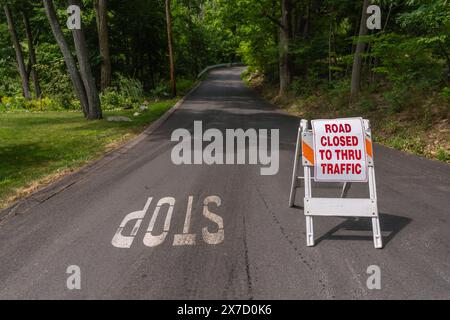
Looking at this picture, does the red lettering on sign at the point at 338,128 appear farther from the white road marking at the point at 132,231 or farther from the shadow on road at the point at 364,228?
the white road marking at the point at 132,231

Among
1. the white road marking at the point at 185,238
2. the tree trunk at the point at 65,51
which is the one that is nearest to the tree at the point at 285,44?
the tree trunk at the point at 65,51

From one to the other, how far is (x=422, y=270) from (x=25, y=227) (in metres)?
5.46

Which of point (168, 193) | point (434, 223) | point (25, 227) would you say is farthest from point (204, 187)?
point (434, 223)

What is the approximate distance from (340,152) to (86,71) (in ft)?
46.1

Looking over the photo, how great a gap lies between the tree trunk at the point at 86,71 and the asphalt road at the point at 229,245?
9.68 m

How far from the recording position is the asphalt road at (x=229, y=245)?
373 centimetres

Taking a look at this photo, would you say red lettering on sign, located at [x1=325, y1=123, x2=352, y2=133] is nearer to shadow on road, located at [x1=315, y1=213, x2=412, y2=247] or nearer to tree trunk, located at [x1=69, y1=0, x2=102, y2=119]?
shadow on road, located at [x1=315, y1=213, x2=412, y2=247]

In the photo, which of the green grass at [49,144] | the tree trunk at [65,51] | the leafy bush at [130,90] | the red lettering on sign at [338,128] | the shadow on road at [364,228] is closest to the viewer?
the shadow on road at [364,228]

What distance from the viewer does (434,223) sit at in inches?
206

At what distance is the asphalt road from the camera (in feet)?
12.2

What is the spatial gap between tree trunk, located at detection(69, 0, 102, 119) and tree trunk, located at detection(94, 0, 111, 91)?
21.8ft

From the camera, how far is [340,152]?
4918mm

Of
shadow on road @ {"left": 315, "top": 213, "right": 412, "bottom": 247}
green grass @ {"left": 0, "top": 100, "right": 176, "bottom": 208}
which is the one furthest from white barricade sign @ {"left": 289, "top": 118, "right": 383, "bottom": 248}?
green grass @ {"left": 0, "top": 100, "right": 176, "bottom": 208}

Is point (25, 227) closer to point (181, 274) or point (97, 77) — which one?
point (181, 274)
